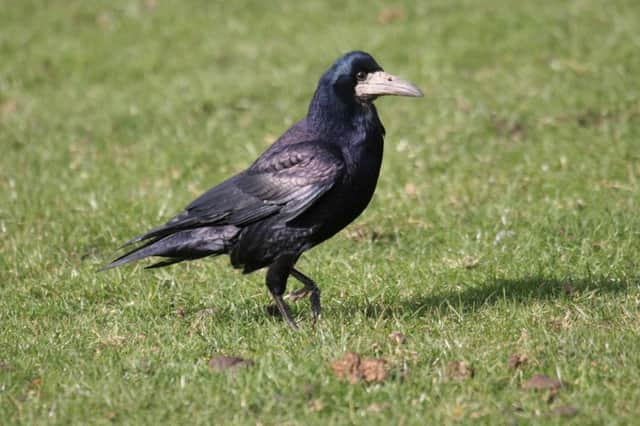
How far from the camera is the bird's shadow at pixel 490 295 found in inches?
229

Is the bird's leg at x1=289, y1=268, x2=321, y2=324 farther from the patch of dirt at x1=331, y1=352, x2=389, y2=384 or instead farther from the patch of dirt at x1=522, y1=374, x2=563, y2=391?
the patch of dirt at x1=522, y1=374, x2=563, y2=391

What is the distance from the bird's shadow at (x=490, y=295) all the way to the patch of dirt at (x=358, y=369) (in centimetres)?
102

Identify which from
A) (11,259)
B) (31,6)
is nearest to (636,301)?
(11,259)

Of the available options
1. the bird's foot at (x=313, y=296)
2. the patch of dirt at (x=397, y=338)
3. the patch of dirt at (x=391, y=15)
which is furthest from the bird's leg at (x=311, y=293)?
the patch of dirt at (x=391, y=15)

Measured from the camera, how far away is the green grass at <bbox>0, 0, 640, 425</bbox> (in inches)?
180

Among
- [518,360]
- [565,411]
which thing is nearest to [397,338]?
[518,360]

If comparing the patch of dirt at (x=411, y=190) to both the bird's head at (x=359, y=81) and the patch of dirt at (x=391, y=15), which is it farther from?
the patch of dirt at (x=391, y=15)

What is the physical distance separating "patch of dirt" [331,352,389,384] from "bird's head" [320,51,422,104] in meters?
1.79

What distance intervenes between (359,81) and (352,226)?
189cm

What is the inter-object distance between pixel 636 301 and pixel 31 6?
36.4 ft

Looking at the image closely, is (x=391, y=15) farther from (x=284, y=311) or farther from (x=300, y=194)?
(x=284, y=311)

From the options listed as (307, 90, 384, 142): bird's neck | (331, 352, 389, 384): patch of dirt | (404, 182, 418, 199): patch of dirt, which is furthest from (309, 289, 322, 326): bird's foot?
A: (404, 182, 418, 199): patch of dirt

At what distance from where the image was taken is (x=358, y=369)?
4625 millimetres

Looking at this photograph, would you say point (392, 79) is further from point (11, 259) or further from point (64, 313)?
point (11, 259)
